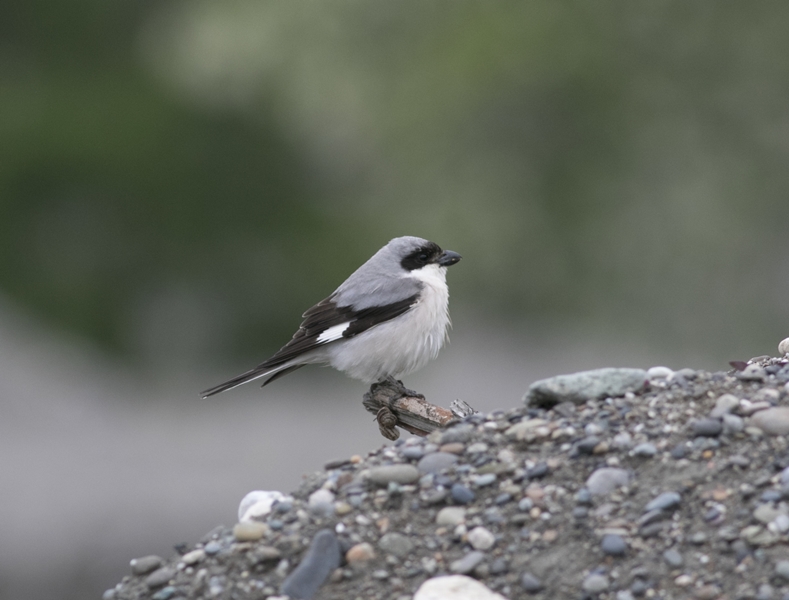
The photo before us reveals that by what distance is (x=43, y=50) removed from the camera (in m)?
14.8

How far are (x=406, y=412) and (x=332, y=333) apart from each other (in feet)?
2.25

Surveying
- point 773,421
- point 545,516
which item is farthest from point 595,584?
point 773,421

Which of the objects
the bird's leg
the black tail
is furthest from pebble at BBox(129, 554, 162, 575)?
the bird's leg

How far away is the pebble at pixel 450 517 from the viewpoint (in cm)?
287

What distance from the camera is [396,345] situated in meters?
4.92

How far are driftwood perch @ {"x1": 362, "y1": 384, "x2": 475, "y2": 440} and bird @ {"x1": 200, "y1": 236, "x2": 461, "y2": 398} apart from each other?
11 centimetres

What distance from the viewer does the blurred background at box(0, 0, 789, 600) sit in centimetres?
965

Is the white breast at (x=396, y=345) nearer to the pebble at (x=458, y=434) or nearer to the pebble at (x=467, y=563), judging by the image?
the pebble at (x=458, y=434)

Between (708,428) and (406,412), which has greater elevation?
(406,412)

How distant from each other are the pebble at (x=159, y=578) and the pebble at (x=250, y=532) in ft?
0.72

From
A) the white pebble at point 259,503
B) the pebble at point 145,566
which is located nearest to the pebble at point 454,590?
the white pebble at point 259,503

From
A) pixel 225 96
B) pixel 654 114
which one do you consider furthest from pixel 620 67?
pixel 225 96

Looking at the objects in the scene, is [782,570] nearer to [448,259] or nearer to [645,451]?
[645,451]

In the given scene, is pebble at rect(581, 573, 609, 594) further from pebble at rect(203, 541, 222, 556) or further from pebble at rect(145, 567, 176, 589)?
pebble at rect(145, 567, 176, 589)
